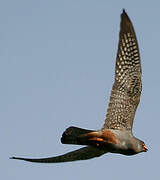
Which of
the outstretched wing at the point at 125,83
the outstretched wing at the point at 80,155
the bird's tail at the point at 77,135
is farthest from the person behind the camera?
the outstretched wing at the point at 80,155

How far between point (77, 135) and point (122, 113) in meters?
1.84

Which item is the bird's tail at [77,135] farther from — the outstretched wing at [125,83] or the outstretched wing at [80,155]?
the outstretched wing at [80,155]

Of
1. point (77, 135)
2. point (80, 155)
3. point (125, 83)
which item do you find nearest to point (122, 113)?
point (125, 83)

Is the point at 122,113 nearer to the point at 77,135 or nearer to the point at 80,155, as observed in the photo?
the point at 77,135

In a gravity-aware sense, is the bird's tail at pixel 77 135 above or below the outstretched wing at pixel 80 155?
above

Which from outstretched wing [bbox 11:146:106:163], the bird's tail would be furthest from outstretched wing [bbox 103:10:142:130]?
outstretched wing [bbox 11:146:106:163]

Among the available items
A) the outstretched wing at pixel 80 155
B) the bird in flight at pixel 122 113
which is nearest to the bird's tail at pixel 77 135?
the bird in flight at pixel 122 113

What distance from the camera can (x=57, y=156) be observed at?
18094mm

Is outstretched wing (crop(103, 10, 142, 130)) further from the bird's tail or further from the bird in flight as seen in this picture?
the bird's tail

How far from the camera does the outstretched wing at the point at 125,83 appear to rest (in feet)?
56.1

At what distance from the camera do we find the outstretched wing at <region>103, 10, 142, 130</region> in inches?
673

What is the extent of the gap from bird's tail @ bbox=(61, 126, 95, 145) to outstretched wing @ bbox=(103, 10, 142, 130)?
3.07 feet

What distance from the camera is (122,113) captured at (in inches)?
680

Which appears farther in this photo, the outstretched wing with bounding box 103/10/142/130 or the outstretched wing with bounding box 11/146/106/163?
the outstretched wing with bounding box 11/146/106/163
